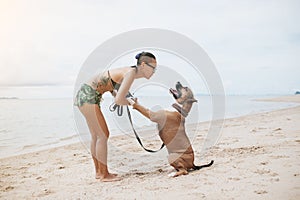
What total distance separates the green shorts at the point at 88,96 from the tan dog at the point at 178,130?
29.2 inches

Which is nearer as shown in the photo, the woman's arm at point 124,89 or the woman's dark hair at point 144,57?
the woman's arm at point 124,89

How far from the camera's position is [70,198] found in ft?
11.1

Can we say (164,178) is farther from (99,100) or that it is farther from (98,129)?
(99,100)

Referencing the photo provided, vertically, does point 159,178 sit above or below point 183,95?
below

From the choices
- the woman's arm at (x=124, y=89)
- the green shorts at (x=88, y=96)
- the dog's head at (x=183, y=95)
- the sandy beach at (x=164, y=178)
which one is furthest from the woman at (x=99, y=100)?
the dog's head at (x=183, y=95)

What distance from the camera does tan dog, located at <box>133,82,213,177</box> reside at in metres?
3.92

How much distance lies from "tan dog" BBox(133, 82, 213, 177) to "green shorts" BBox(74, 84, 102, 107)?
742mm

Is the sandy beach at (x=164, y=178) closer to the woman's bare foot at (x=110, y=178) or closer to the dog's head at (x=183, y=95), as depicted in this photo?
the woman's bare foot at (x=110, y=178)

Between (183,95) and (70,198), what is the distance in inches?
72.5

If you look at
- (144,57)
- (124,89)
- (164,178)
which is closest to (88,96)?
(124,89)

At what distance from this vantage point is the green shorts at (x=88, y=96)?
397cm

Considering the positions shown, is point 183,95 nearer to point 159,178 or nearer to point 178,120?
point 178,120

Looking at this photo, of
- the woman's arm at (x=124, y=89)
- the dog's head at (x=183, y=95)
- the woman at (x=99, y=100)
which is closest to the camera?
the woman's arm at (x=124, y=89)

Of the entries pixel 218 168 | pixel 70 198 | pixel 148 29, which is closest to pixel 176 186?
pixel 218 168
